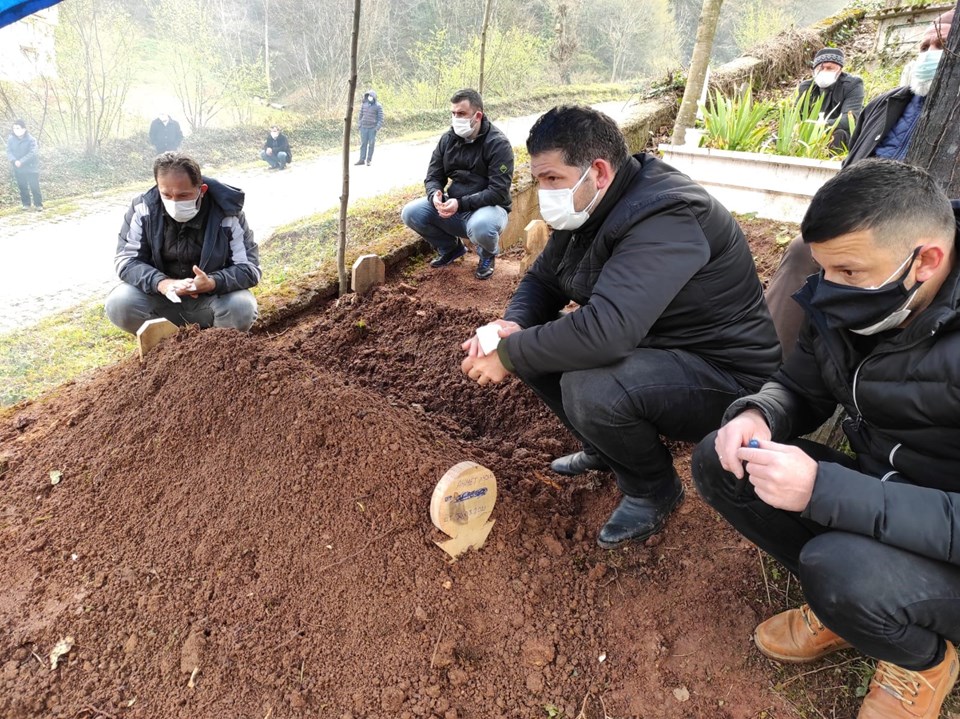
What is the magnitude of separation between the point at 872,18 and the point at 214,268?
1270 cm

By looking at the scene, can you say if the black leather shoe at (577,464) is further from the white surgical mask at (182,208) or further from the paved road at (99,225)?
the paved road at (99,225)

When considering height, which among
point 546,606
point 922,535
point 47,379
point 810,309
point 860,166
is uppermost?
point 860,166

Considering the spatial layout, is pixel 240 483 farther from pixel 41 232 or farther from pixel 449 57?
pixel 449 57

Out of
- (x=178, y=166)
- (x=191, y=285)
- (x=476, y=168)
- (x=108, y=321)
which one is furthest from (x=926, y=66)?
(x=108, y=321)

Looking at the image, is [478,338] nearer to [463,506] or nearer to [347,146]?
[463,506]

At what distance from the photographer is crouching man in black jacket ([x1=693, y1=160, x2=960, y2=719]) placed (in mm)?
1215

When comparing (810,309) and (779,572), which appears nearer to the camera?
(810,309)

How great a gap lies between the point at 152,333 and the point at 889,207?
2900 mm

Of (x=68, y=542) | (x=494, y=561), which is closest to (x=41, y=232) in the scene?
(x=68, y=542)

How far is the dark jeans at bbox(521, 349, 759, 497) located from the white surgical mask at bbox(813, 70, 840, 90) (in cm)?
490

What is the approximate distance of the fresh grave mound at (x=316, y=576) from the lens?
1594mm

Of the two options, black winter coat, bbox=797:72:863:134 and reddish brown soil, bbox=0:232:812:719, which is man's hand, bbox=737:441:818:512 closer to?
reddish brown soil, bbox=0:232:812:719

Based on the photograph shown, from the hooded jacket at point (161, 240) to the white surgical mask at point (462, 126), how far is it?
1829 mm

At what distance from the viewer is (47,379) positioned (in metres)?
4.05
